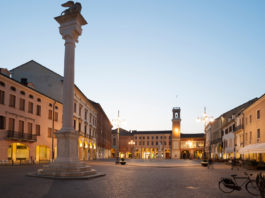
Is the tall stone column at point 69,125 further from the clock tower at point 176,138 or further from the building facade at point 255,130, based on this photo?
the clock tower at point 176,138

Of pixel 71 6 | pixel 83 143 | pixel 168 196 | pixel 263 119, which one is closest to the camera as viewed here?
pixel 168 196

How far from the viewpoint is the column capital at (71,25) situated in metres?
17.9

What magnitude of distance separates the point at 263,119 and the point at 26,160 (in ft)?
96.6

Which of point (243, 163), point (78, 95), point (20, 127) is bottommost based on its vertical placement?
point (243, 163)

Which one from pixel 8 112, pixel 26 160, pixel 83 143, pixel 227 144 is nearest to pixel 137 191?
pixel 8 112

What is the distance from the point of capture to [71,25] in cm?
1800

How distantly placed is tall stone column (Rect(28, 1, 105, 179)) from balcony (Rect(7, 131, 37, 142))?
15855 mm

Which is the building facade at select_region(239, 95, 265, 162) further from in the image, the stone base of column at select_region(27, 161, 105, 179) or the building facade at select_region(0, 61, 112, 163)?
the stone base of column at select_region(27, 161, 105, 179)

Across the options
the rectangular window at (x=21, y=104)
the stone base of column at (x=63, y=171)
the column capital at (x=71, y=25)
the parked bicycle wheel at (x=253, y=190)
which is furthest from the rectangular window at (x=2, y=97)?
the parked bicycle wheel at (x=253, y=190)

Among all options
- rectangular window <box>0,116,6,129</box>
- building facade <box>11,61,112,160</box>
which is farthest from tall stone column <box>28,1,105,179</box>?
building facade <box>11,61,112,160</box>

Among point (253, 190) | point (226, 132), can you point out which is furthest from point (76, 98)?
point (253, 190)

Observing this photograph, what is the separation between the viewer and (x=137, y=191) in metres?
11.7

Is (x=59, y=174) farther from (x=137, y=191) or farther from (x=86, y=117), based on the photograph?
(x=86, y=117)

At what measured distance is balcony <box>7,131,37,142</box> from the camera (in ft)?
101
